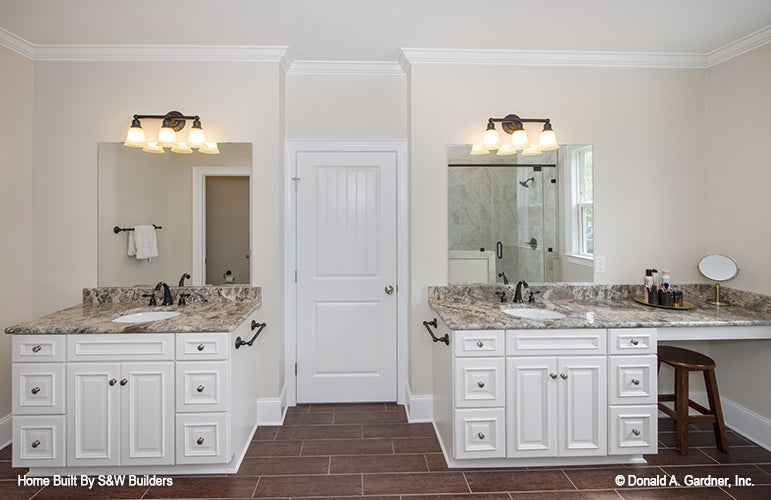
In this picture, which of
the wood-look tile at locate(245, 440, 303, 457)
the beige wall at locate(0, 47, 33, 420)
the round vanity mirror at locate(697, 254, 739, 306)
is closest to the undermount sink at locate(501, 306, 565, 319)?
the round vanity mirror at locate(697, 254, 739, 306)

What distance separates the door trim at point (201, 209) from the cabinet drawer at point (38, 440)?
1072 millimetres

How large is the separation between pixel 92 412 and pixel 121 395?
0.17 metres

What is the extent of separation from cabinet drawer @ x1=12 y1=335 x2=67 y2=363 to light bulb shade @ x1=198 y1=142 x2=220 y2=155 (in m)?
1.38

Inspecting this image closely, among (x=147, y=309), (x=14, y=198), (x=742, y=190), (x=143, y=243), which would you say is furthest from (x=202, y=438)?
(x=742, y=190)

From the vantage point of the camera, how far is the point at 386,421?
289cm

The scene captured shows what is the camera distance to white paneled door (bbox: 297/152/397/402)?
10.2ft

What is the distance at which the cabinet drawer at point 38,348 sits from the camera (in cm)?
211

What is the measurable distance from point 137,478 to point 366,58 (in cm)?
296

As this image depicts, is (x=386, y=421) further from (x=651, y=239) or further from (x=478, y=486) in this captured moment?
(x=651, y=239)

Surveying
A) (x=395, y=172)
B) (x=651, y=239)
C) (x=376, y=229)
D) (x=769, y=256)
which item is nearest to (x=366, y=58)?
(x=395, y=172)

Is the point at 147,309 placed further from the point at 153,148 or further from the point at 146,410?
the point at 153,148

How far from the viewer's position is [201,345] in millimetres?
2148

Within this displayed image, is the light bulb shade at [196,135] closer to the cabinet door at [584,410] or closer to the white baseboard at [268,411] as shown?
the white baseboard at [268,411]

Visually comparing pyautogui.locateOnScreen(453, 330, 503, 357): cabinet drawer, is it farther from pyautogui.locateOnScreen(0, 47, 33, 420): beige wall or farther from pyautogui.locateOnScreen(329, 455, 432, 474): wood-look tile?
pyautogui.locateOnScreen(0, 47, 33, 420): beige wall
